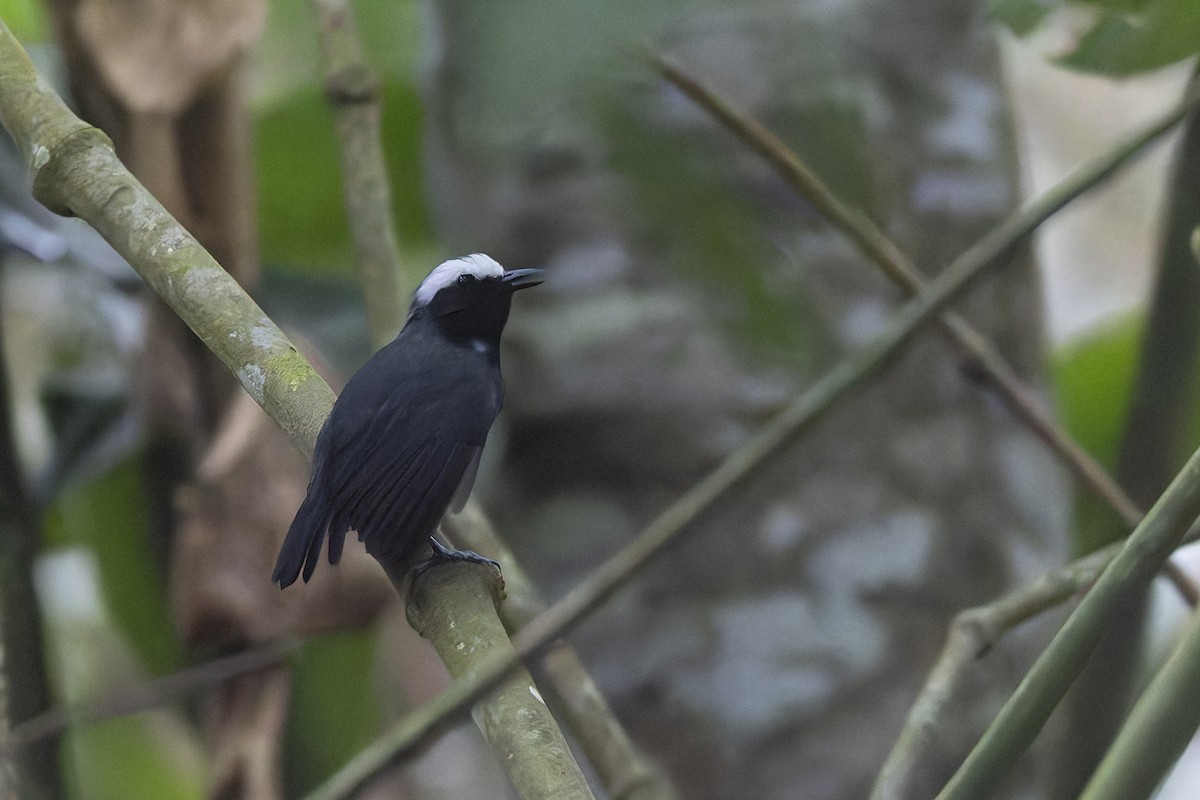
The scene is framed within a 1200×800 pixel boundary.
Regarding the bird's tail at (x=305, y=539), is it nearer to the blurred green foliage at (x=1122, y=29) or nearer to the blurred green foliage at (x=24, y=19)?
the blurred green foliage at (x=1122, y=29)

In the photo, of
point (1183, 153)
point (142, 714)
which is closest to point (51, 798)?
point (142, 714)

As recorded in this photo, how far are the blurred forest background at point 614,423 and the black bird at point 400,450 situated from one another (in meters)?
0.38

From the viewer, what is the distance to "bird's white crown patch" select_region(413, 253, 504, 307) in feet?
4.81

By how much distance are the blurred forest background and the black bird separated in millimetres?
375

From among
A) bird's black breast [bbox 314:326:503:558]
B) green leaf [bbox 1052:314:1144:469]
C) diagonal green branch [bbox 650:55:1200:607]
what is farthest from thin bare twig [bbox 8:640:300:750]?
green leaf [bbox 1052:314:1144:469]

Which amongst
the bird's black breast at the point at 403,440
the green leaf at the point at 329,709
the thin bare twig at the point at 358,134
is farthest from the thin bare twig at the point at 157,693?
the bird's black breast at the point at 403,440

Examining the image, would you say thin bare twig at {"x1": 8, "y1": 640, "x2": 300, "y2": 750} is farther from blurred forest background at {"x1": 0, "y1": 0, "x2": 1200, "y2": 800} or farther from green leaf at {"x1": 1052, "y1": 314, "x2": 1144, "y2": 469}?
green leaf at {"x1": 1052, "y1": 314, "x2": 1144, "y2": 469}

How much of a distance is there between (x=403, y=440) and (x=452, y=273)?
35 cm

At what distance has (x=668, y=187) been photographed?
2035mm

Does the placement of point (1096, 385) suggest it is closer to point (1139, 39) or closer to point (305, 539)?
point (1139, 39)

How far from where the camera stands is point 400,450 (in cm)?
116

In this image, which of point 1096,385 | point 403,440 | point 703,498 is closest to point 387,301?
point 403,440

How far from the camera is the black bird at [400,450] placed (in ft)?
3.51

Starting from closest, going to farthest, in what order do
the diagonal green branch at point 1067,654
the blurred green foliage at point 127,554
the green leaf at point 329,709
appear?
the diagonal green branch at point 1067,654
the green leaf at point 329,709
the blurred green foliage at point 127,554
